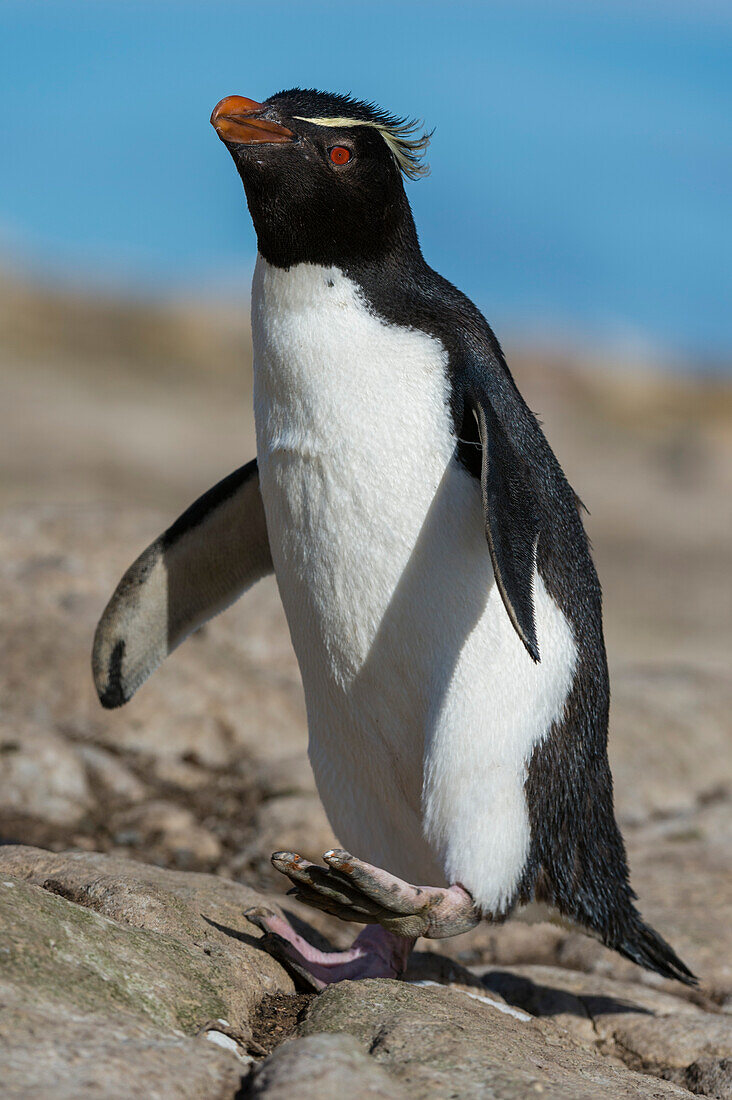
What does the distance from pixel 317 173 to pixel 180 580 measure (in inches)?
49.0

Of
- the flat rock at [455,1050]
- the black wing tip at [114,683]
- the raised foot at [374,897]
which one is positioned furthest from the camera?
the black wing tip at [114,683]

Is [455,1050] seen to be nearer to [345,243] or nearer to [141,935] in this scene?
[141,935]

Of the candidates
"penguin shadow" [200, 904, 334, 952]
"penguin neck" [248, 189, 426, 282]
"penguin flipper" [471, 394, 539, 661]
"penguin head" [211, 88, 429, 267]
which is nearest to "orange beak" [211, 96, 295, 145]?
"penguin head" [211, 88, 429, 267]

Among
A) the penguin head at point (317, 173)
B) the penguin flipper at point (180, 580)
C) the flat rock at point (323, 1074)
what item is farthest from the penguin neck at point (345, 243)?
the flat rock at point (323, 1074)

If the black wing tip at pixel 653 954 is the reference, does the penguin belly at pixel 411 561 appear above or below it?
above

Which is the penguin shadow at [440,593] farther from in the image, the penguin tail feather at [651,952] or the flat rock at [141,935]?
the penguin tail feather at [651,952]

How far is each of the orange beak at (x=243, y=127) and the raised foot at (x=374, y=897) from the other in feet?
4.59

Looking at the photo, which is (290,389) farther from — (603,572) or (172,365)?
(172,365)

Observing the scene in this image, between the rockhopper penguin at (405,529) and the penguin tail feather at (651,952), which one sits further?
the penguin tail feather at (651,952)

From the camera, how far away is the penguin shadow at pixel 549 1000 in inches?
107

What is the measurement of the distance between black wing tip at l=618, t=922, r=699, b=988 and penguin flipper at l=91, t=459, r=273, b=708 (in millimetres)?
1361

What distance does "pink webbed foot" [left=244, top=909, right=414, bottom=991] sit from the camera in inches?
92.1

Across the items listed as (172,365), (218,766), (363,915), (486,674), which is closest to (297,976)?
(363,915)

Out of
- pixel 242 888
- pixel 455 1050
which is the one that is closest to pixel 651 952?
pixel 242 888
